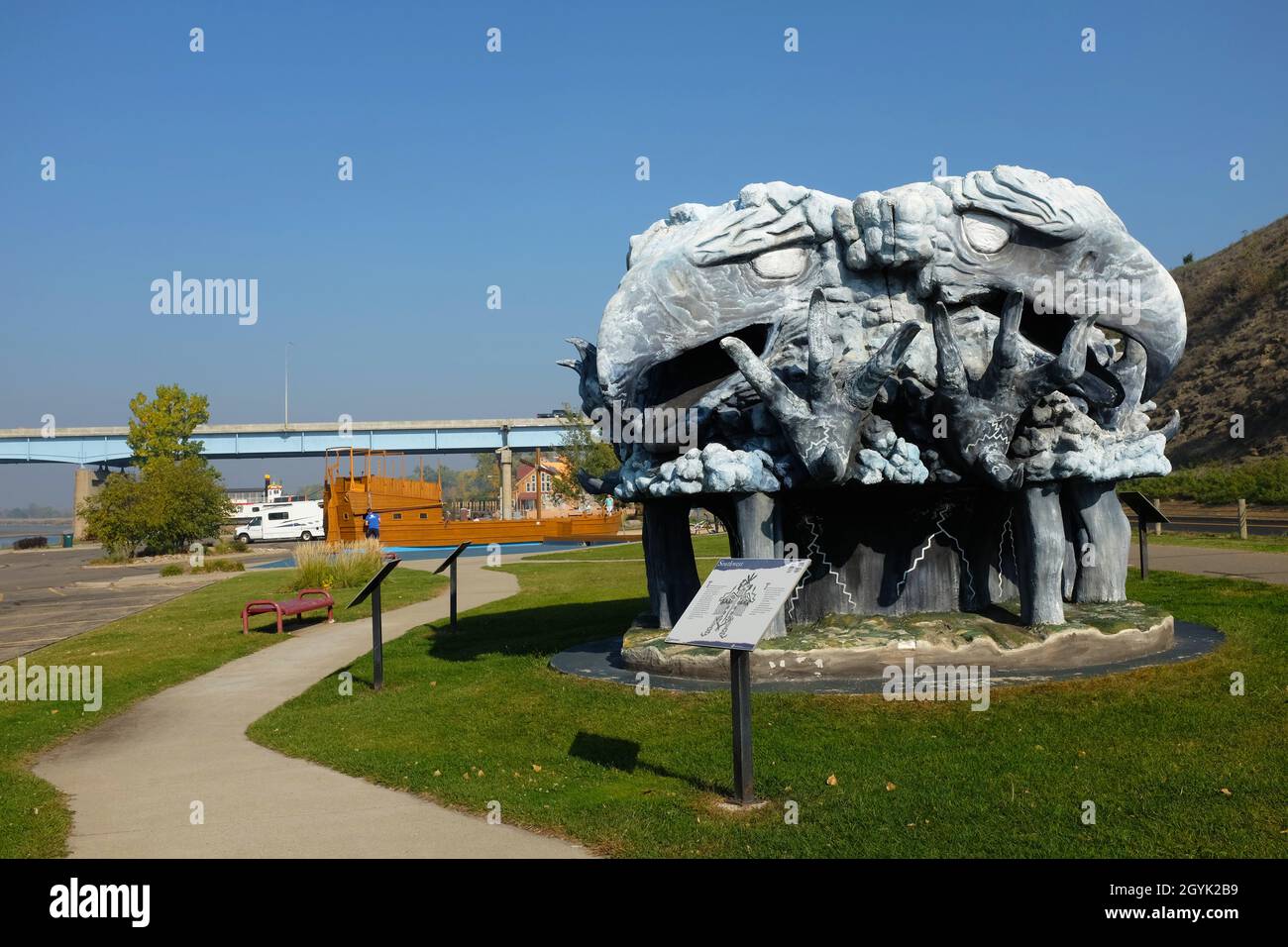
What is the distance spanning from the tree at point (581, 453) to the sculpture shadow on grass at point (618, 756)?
125 ft

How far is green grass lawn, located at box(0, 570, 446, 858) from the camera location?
7.82 m

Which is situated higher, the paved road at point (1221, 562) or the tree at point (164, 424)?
the tree at point (164, 424)

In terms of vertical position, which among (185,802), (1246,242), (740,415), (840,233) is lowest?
(185,802)

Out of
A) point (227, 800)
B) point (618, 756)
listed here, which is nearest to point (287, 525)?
point (227, 800)

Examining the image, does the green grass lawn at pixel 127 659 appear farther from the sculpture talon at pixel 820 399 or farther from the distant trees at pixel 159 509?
the distant trees at pixel 159 509

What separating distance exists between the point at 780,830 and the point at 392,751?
158 inches

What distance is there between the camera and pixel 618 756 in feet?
28.4

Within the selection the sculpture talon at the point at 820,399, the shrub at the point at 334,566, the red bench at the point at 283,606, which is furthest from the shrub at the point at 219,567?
the sculpture talon at the point at 820,399

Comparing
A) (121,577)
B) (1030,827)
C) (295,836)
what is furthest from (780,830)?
(121,577)

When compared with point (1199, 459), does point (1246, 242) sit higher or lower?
higher

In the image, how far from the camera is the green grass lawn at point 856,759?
21.1ft

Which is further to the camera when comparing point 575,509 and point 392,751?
point 575,509

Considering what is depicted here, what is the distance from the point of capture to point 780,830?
664 centimetres
